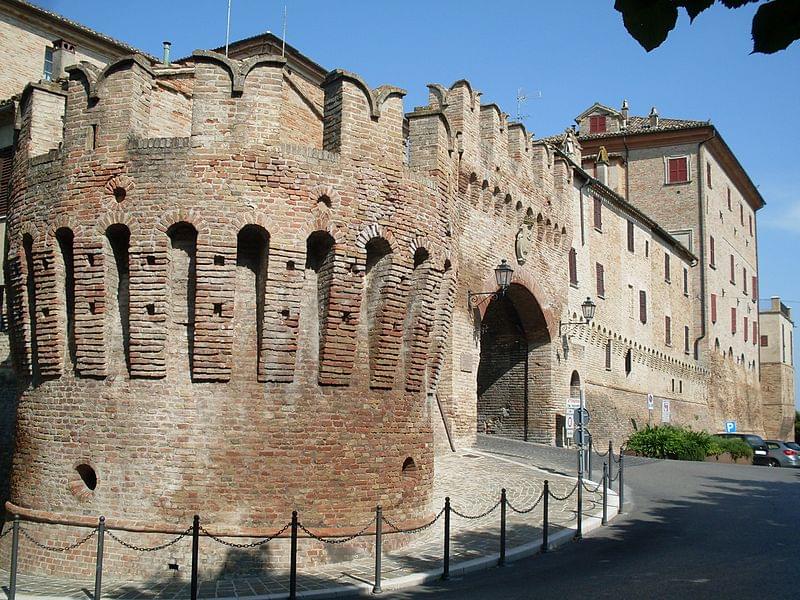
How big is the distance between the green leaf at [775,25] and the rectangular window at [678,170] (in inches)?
1631

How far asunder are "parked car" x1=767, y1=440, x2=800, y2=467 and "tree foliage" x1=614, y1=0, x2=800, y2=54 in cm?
2935

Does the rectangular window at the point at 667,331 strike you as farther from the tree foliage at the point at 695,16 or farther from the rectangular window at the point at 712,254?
the tree foliage at the point at 695,16

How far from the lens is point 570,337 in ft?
85.5

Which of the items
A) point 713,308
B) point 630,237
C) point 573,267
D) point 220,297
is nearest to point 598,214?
point 573,267

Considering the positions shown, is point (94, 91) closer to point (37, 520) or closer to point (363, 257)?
point (363, 257)

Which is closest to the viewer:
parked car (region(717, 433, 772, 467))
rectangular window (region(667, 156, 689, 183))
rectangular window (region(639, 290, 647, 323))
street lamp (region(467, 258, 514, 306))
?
street lamp (region(467, 258, 514, 306))

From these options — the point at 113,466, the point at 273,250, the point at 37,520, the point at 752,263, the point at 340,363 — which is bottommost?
the point at 37,520

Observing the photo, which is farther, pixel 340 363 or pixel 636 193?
pixel 636 193

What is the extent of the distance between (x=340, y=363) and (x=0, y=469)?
9.43 metres

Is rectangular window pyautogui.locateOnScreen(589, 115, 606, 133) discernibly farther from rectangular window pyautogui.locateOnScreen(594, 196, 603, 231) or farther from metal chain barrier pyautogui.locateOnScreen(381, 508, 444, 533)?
metal chain barrier pyautogui.locateOnScreen(381, 508, 444, 533)

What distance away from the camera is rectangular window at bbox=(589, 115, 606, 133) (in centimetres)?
4528

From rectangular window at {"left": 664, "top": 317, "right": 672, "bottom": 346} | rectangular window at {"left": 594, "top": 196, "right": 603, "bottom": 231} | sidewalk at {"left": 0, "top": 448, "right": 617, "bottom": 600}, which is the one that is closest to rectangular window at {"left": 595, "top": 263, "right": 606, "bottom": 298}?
rectangular window at {"left": 594, "top": 196, "right": 603, "bottom": 231}

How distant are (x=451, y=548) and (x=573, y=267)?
15921 mm

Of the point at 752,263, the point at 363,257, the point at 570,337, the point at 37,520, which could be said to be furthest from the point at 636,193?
the point at 37,520
